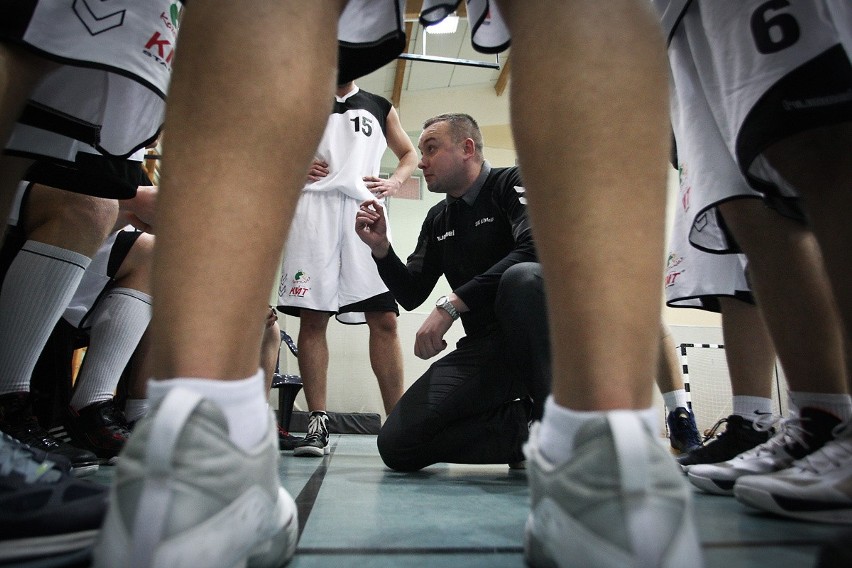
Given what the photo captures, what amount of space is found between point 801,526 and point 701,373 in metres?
5.87

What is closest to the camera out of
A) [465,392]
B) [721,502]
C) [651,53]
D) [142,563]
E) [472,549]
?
[142,563]

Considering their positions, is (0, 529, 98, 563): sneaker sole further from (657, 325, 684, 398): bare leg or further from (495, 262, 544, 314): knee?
(657, 325, 684, 398): bare leg

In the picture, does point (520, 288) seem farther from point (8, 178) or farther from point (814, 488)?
point (8, 178)

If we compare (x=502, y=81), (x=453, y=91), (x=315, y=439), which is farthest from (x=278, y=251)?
(x=453, y=91)

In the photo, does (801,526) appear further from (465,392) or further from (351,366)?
(351,366)

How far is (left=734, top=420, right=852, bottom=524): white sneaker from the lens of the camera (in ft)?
2.35

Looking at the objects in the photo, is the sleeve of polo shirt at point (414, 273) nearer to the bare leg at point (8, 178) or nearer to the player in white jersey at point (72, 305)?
the player in white jersey at point (72, 305)

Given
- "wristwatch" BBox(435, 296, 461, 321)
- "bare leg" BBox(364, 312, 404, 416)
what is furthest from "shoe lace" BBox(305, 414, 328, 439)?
"wristwatch" BBox(435, 296, 461, 321)

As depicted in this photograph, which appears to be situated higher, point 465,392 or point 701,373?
point 465,392

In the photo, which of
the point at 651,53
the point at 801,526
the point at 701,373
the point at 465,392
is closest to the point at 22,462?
the point at 651,53

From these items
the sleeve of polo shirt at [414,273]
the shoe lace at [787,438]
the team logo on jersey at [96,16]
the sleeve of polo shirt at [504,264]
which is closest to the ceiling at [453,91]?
the sleeve of polo shirt at [414,273]

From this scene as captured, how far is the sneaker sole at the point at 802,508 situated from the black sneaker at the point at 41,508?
2.61ft

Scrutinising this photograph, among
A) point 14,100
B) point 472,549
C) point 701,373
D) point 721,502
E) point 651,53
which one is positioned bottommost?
point 701,373

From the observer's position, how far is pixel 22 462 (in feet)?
1.73
